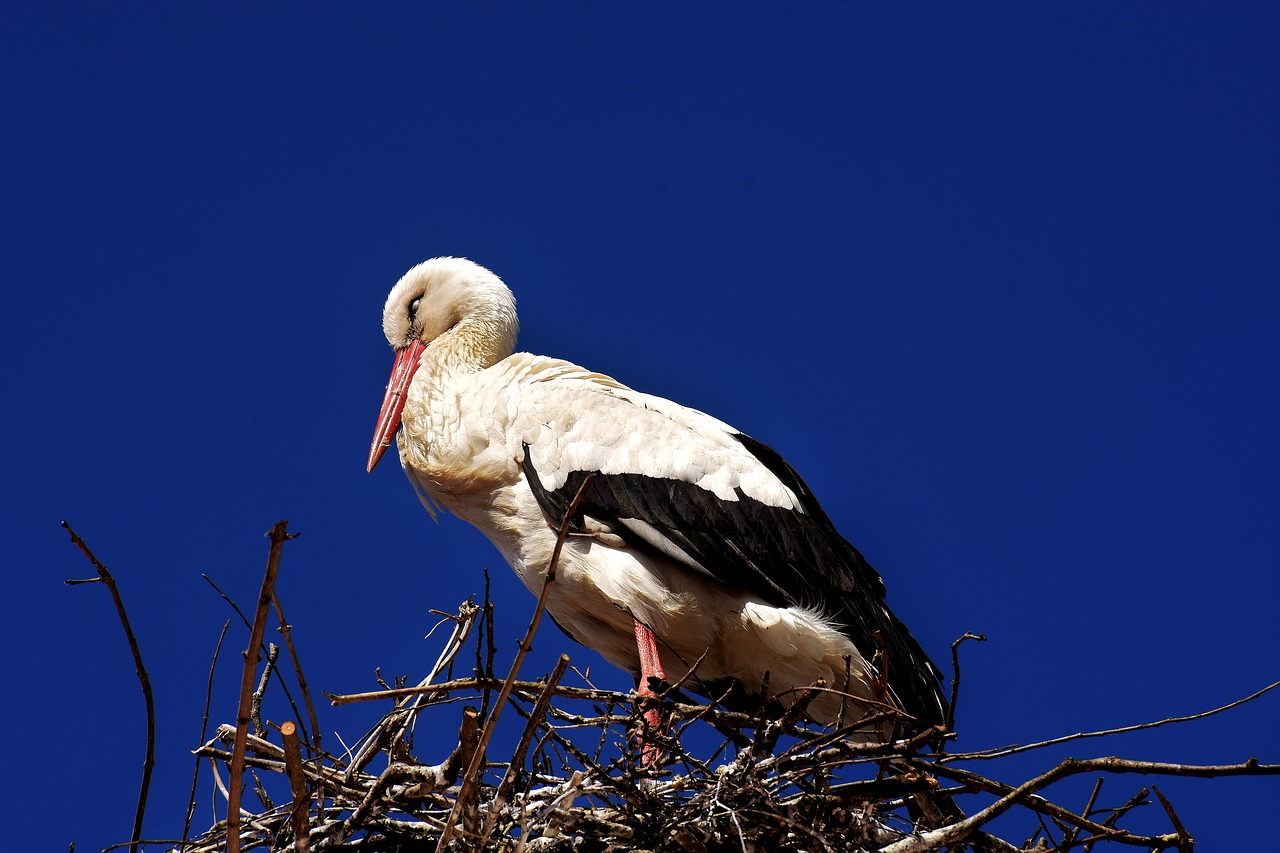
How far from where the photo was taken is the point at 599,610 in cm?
443

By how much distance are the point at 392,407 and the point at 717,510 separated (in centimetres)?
135

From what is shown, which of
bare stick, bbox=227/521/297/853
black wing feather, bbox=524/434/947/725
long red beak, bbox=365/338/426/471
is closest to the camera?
bare stick, bbox=227/521/297/853

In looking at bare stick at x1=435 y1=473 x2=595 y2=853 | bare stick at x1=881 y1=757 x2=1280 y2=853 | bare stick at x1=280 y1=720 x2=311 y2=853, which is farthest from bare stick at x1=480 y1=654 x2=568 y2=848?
bare stick at x1=881 y1=757 x2=1280 y2=853

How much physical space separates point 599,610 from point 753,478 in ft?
2.07

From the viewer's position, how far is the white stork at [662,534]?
4.26 meters

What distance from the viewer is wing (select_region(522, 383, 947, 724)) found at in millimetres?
4266

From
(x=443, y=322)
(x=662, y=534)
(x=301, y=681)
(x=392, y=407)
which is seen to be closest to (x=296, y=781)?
(x=301, y=681)

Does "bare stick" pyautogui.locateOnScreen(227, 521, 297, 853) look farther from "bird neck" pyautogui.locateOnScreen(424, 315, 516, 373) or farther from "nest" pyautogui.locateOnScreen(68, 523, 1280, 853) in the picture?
"bird neck" pyautogui.locateOnScreen(424, 315, 516, 373)

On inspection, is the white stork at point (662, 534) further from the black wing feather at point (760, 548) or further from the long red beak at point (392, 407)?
the long red beak at point (392, 407)

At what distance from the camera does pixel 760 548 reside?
431 cm

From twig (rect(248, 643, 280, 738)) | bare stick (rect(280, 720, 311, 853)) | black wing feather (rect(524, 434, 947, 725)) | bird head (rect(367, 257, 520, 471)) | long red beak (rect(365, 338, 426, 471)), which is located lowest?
bare stick (rect(280, 720, 311, 853))

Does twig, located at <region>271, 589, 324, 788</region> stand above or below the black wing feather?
below

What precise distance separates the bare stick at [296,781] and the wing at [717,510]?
1.62 metres

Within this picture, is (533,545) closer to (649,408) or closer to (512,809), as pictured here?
(649,408)
